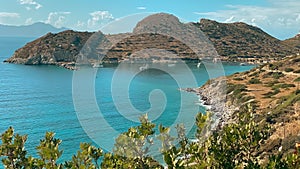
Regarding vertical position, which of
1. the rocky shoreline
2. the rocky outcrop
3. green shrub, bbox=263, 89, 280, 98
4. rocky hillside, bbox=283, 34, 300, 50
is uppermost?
rocky hillside, bbox=283, 34, 300, 50

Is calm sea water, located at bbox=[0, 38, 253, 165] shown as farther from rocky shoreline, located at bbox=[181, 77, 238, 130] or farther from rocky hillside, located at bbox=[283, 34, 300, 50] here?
rocky hillside, located at bbox=[283, 34, 300, 50]

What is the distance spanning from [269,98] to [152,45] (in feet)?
311

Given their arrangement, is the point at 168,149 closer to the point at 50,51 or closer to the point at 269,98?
the point at 269,98

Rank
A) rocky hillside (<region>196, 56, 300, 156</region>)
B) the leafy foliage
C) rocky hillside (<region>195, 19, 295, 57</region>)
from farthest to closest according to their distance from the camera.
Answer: rocky hillside (<region>195, 19, 295, 57</region>)
rocky hillside (<region>196, 56, 300, 156</region>)
the leafy foliage

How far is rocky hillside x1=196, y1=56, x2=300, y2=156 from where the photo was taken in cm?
3107

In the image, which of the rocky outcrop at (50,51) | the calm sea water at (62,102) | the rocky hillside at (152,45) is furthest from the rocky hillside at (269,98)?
the rocky outcrop at (50,51)

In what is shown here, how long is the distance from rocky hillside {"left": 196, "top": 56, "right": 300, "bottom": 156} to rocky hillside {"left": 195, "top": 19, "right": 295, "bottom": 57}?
2943 inches

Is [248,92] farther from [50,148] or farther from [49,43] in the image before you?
[49,43]

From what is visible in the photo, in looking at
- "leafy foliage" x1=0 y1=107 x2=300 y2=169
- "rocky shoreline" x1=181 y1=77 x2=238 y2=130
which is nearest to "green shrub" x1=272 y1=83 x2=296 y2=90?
"rocky shoreline" x1=181 y1=77 x2=238 y2=130

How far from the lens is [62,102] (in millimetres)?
61969

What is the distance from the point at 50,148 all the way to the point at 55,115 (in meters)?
44.2

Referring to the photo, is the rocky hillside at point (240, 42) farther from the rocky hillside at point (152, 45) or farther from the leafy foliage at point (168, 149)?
the leafy foliage at point (168, 149)

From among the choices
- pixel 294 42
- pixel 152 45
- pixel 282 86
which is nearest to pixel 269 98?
pixel 282 86

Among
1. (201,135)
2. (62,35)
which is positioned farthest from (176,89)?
(62,35)
